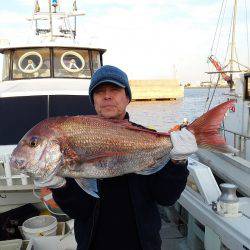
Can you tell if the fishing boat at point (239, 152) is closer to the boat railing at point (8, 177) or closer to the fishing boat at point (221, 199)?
the fishing boat at point (221, 199)

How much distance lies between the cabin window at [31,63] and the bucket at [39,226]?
384cm

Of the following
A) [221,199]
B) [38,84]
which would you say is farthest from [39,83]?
[221,199]

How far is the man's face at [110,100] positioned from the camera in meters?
2.31

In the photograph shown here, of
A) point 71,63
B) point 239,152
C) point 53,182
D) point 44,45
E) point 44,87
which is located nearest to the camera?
point 53,182

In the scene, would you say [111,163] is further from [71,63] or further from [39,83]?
[71,63]

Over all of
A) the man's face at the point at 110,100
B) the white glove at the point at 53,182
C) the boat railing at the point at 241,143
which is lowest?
the boat railing at the point at 241,143

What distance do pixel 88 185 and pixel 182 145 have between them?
61cm

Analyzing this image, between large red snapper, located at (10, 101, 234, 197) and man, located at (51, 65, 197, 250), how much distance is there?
13 centimetres

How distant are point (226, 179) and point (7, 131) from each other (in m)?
4.02

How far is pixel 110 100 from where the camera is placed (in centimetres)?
232

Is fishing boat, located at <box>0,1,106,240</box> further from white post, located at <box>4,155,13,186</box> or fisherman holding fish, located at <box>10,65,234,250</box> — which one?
fisherman holding fish, located at <box>10,65,234,250</box>

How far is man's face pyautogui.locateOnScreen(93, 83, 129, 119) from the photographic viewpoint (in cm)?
231

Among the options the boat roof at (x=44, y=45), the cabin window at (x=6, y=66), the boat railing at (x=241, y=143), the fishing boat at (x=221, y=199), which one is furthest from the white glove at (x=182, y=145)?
the cabin window at (x=6, y=66)

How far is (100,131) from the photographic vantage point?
2189 mm
